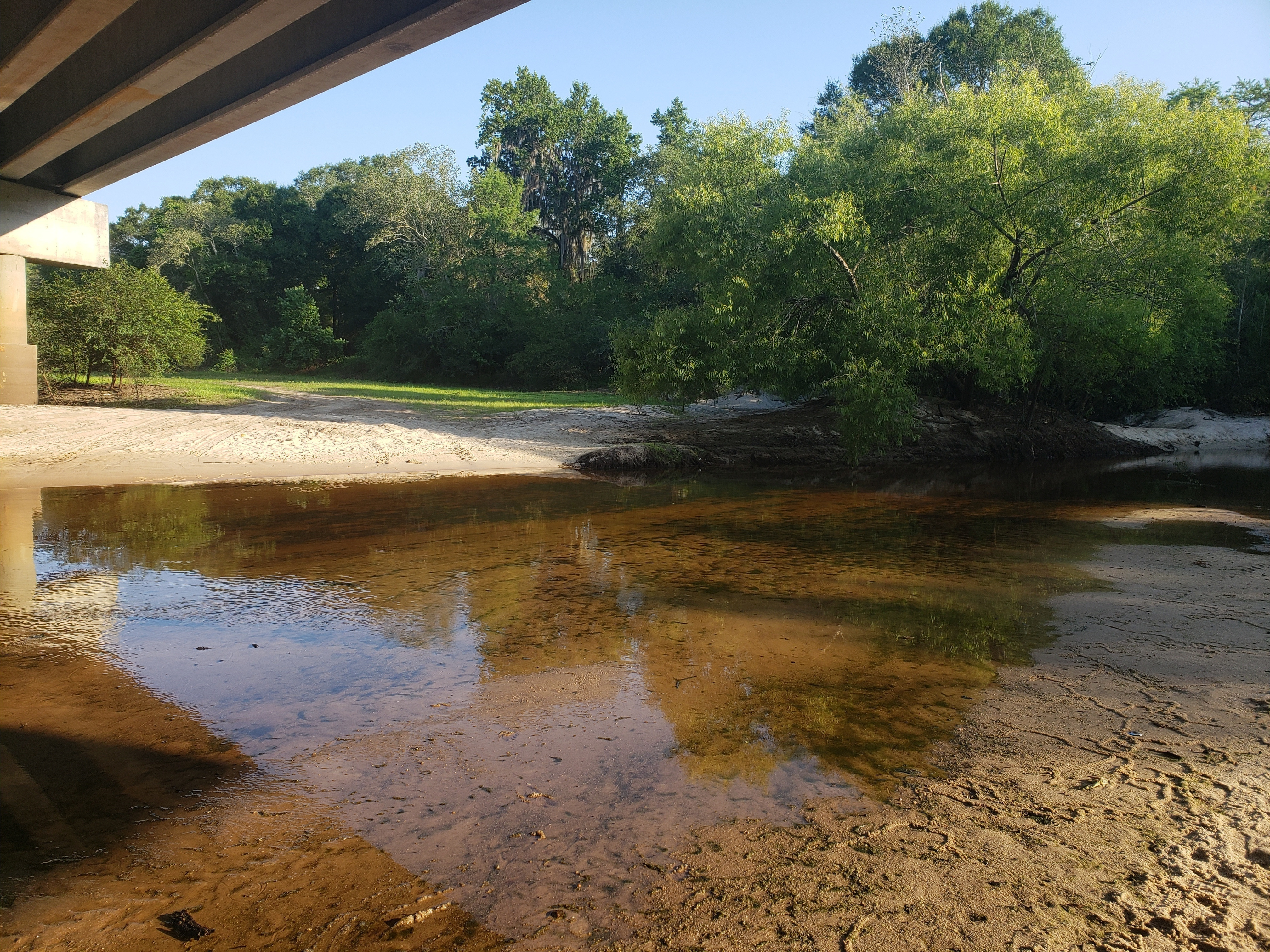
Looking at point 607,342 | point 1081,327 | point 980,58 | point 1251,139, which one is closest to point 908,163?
point 1081,327

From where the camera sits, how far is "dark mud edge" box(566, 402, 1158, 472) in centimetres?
1758

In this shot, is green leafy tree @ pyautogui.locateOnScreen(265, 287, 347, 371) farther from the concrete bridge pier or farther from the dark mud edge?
the dark mud edge

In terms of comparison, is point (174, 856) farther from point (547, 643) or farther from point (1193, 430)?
point (1193, 430)

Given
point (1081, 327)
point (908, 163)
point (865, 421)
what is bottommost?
point (865, 421)

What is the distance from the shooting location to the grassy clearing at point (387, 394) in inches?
814

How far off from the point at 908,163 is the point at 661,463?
8014 millimetres

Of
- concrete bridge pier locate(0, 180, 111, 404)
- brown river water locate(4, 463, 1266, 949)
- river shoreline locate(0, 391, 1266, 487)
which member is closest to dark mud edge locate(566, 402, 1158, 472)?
river shoreline locate(0, 391, 1266, 487)

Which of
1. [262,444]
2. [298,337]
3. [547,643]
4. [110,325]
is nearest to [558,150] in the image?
[298,337]

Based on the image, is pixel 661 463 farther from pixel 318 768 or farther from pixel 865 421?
pixel 318 768

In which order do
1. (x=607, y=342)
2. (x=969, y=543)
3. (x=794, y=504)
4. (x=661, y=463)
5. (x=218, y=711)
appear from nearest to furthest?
1. (x=218, y=711)
2. (x=969, y=543)
3. (x=794, y=504)
4. (x=661, y=463)
5. (x=607, y=342)

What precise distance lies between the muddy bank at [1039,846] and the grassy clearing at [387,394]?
17060 mm

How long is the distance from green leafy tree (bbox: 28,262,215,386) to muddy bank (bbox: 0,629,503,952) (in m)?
17.9

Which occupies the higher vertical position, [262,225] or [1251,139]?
[262,225]

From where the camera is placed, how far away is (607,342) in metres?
31.4
